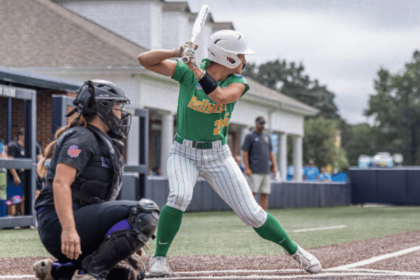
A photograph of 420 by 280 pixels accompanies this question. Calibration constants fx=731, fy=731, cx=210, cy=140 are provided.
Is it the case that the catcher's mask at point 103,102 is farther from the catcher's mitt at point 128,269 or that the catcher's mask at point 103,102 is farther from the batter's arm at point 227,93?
the batter's arm at point 227,93

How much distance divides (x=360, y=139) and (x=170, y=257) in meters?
107

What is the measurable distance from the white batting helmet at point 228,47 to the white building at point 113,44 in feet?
34.7

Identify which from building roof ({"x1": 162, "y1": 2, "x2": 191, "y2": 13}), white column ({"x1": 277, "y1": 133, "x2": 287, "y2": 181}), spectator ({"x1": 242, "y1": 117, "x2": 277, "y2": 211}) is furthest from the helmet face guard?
white column ({"x1": 277, "y1": 133, "x2": 287, "y2": 181})

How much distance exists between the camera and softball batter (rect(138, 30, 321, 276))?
5.60 metres

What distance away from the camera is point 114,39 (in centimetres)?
2595

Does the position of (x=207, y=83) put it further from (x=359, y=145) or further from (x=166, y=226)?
(x=359, y=145)

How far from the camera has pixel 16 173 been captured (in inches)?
455

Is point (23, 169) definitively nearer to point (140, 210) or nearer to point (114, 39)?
point (140, 210)

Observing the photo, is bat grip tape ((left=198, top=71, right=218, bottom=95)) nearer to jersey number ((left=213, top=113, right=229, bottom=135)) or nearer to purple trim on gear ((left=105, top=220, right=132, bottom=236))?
jersey number ((left=213, top=113, right=229, bottom=135))

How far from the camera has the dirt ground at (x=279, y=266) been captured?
216 inches

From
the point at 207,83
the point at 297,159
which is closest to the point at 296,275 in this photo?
the point at 207,83

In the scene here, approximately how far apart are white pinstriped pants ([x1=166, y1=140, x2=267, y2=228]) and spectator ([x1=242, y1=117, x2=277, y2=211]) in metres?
7.39

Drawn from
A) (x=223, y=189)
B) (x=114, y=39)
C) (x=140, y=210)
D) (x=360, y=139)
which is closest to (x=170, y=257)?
(x=223, y=189)

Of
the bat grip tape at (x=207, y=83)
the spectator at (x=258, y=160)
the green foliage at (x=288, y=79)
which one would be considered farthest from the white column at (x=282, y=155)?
the green foliage at (x=288, y=79)
